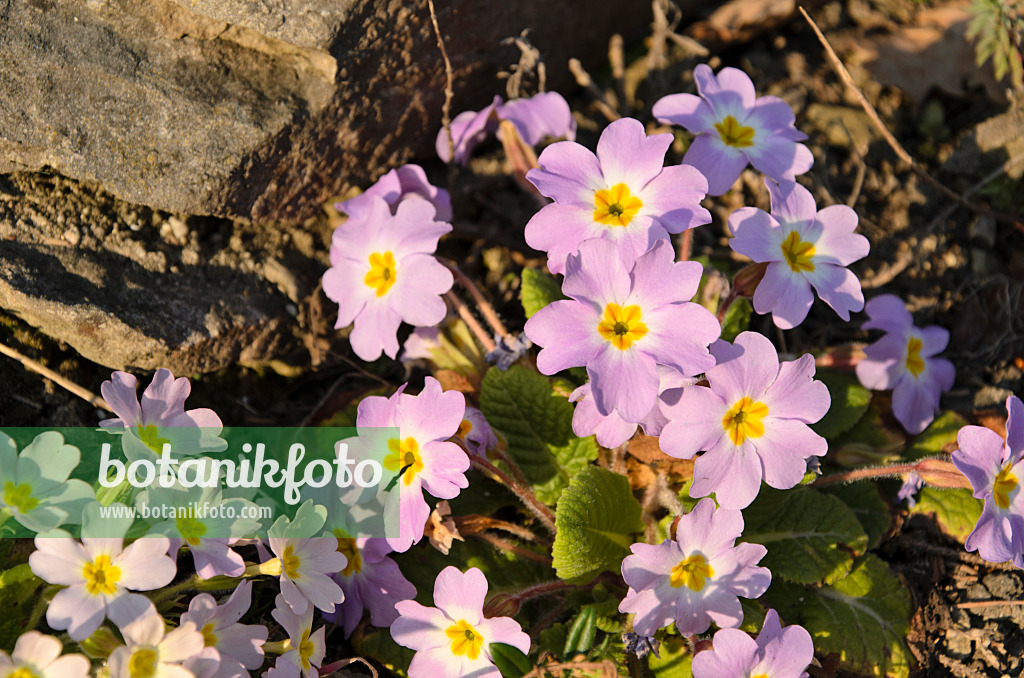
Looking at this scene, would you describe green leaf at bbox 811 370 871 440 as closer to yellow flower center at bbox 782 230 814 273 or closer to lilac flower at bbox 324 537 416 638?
yellow flower center at bbox 782 230 814 273

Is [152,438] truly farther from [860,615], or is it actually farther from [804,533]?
[860,615]

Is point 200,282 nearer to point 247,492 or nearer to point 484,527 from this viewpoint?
point 247,492

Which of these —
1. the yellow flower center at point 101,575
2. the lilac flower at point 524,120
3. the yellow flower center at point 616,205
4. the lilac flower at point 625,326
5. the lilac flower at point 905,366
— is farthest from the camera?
the lilac flower at point 524,120

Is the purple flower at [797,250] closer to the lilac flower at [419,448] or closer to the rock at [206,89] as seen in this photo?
the lilac flower at [419,448]

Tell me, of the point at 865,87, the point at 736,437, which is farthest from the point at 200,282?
the point at 865,87

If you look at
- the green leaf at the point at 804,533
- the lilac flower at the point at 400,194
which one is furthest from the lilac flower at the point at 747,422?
the lilac flower at the point at 400,194

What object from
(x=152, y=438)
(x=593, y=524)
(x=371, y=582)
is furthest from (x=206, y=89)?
(x=593, y=524)

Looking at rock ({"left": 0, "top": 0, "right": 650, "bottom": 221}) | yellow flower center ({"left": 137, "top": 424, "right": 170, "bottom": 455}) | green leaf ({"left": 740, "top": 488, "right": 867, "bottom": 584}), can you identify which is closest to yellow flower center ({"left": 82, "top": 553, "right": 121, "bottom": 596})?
yellow flower center ({"left": 137, "top": 424, "right": 170, "bottom": 455})
